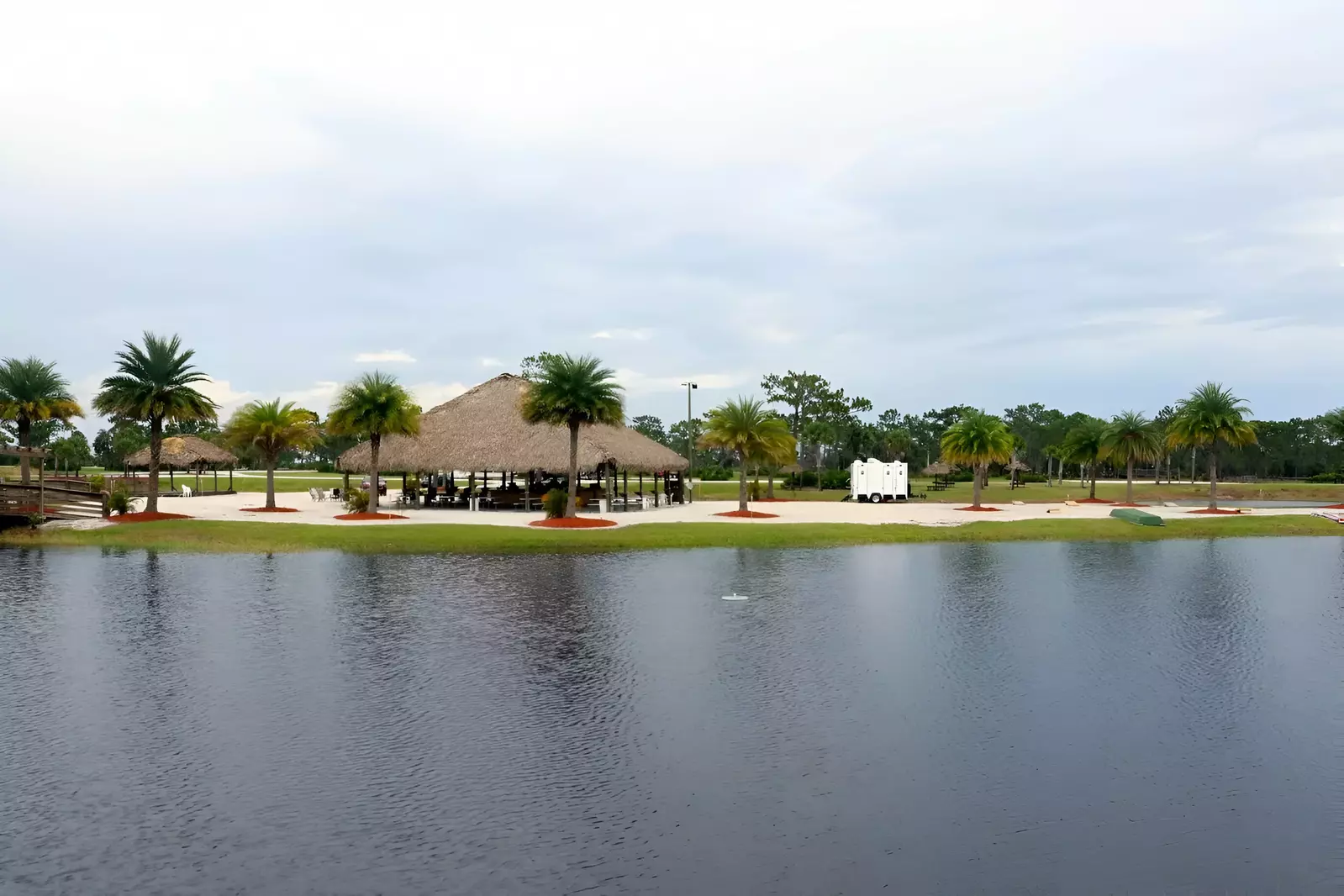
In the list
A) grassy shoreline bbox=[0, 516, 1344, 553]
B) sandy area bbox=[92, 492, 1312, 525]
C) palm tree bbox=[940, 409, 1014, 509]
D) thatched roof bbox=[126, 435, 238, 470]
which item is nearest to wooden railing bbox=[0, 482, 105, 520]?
grassy shoreline bbox=[0, 516, 1344, 553]

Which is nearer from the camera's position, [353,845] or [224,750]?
[353,845]

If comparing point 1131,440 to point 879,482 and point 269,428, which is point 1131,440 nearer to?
point 879,482

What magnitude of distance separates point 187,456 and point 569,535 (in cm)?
4472

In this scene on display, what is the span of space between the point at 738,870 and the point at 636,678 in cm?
650

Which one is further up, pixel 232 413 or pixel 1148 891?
pixel 232 413

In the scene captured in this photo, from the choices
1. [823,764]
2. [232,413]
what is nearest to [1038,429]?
[232,413]

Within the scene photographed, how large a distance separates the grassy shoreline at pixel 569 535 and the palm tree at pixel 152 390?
7.11m

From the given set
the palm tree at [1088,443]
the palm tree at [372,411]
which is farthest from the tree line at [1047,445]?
the palm tree at [372,411]

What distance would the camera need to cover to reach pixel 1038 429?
138500 mm

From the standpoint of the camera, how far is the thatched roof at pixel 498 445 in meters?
51.5

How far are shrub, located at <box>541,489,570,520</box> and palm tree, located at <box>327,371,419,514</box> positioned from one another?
33.9 ft

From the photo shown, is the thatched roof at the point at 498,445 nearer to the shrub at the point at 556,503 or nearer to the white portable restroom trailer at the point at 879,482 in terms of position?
the shrub at the point at 556,503

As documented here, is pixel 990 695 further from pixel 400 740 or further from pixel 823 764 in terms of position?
pixel 400 740

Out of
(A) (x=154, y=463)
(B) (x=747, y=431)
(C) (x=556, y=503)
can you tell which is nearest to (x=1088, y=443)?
(B) (x=747, y=431)
